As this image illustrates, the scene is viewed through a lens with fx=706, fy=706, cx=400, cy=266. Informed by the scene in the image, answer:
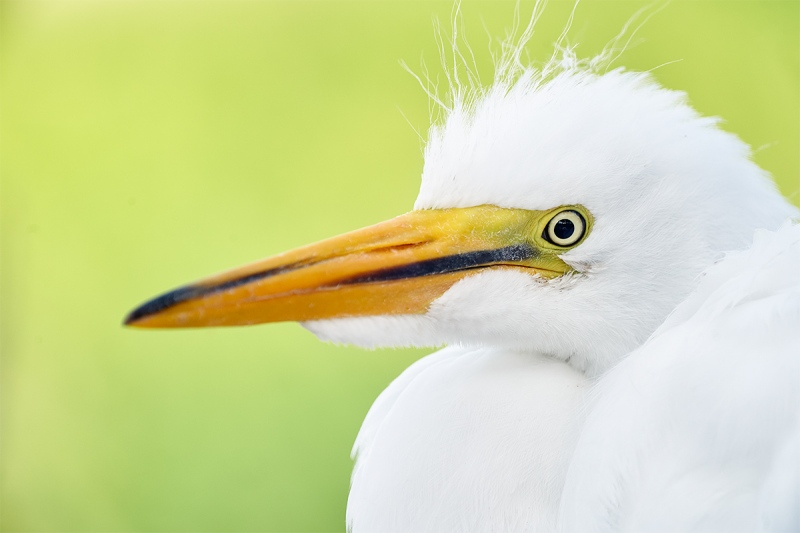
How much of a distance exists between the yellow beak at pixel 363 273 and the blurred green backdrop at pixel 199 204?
98cm

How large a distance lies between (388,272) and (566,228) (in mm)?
189

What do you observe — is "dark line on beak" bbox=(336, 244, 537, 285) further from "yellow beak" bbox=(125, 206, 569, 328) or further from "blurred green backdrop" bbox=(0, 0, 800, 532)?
"blurred green backdrop" bbox=(0, 0, 800, 532)

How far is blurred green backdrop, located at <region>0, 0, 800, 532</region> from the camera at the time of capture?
178 centimetres

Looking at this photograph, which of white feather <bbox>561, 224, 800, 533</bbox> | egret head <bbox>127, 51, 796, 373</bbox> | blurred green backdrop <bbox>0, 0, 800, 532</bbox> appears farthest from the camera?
blurred green backdrop <bbox>0, 0, 800, 532</bbox>

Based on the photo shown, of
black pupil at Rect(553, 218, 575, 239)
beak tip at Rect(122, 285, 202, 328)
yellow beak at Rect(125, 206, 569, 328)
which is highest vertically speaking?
black pupil at Rect(553, 218, 575, 239)

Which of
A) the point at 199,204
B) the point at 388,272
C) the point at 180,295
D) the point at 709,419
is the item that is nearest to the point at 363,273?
the point at 388,272

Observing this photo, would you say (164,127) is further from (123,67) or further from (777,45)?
(777,45)

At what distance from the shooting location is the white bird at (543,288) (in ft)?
2.33

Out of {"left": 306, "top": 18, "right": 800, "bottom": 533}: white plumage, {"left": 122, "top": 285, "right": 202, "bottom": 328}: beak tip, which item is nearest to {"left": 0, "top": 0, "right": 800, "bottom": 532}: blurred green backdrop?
{"left": 306, "top": 18, "right": 800, "bottom": 533}: white plumage

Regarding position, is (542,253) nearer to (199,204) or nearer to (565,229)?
(565,229)

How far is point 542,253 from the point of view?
2.42ft

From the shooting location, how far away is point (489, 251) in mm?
740

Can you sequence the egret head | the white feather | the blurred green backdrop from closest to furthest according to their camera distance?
the white feather → the egret head → the blurred green backdrop

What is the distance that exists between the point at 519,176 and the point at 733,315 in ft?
0.82
